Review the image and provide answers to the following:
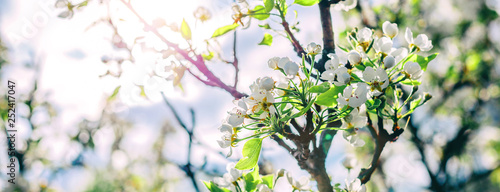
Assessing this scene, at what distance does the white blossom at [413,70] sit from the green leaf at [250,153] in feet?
1.16

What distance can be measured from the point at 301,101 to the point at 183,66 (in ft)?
1.18

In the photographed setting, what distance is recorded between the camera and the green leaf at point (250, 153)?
0.75 metres

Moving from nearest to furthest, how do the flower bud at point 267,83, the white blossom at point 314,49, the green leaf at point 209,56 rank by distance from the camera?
the flower bud at point 267,83
the white blossom at point 314,49
the green leaf at point 209,56

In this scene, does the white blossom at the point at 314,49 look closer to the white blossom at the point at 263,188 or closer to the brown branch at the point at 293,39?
the brown branch at the point at 293,39

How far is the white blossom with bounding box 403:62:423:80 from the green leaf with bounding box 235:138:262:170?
355 millimetres

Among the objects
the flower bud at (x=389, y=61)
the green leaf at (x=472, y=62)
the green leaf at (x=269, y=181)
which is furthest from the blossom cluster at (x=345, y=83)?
the green leaf at (x=472, y=62)

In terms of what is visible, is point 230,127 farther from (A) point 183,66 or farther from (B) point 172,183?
(B) point 172,183

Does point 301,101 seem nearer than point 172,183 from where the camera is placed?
Yes

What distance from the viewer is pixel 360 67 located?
2.51 ft

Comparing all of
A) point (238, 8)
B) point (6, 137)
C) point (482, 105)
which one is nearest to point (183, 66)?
point (238, 8)

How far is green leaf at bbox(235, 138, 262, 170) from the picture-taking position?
0.75 meters

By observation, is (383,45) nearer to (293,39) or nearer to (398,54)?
(398,54)

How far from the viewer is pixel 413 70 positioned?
730 mm

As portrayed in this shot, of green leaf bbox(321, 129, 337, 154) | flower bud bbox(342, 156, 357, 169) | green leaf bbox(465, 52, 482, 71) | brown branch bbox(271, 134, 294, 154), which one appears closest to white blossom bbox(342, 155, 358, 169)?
flower bud bbox(342, 156, 357, 169)
